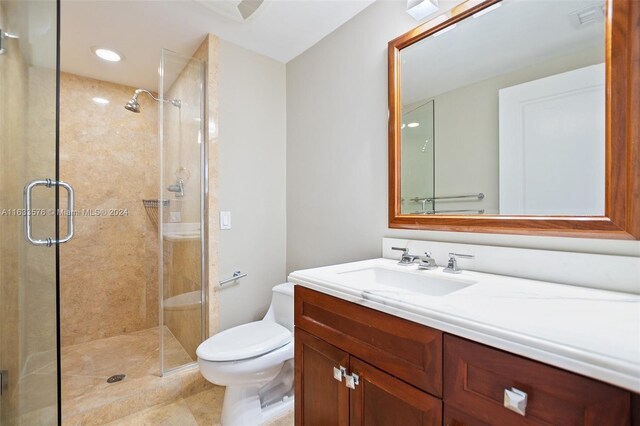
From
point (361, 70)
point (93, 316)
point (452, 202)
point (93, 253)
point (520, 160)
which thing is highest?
point (361, 70)

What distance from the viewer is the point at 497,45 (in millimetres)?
1103

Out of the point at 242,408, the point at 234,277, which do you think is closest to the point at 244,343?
the point at 242,408

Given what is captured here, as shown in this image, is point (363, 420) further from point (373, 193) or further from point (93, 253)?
point (93, 253)

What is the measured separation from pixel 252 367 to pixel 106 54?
236 centimetres

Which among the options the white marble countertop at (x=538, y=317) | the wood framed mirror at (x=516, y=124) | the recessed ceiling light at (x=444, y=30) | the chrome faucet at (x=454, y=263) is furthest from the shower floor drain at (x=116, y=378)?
the recessed ceiling light at (x=444, y=30)

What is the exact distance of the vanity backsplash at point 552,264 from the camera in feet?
2.62

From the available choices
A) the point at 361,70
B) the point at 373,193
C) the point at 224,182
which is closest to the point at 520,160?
the point at 373,193

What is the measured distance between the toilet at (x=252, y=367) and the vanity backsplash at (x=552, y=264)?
936 mm

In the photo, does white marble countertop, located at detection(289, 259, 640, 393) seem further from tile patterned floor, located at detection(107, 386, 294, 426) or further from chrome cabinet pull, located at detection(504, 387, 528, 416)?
tile patterned floor, located at detection(107, 386, 294, 426)

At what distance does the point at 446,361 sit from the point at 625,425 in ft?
0.91

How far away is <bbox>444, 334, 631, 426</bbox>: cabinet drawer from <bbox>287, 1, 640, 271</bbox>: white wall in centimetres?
62

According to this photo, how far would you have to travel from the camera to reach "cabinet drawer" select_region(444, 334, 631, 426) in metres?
0.46

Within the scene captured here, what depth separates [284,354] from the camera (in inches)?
57.9

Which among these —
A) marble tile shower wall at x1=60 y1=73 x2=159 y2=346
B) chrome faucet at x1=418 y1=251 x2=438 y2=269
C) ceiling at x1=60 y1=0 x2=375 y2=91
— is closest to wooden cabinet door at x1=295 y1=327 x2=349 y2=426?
chrome faucet at x1=418 y1=251 x2=438 y2=269
